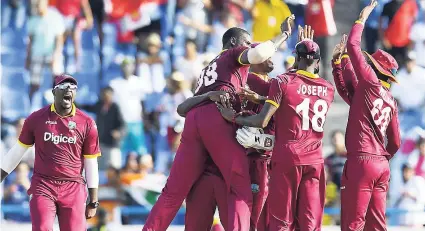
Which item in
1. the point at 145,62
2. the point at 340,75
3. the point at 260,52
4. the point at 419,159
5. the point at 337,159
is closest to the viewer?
the point at 260,52

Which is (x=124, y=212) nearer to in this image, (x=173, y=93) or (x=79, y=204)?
(x=173, y=93)

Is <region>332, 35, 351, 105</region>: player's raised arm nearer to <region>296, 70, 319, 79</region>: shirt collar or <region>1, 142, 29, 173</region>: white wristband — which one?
<region>296, 70, 319, 79</region>: shirt collar

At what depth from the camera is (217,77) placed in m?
9.87

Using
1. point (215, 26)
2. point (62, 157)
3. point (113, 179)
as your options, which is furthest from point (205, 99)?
point (215, 26)

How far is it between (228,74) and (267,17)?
6.61m

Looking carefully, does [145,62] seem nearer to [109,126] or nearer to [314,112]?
Result: [109,126]

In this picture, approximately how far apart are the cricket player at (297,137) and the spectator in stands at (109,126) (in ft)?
21.4

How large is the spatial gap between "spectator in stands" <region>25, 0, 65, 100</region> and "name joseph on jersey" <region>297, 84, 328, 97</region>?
7.66 meters

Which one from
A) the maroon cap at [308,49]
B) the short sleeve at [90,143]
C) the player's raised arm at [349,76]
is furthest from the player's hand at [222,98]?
the short sleeve at [90,143]

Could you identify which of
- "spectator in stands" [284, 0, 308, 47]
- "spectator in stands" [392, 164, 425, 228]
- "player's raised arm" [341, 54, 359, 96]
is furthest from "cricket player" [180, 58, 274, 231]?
"spectator in stands" [284, 0, 308, 47]

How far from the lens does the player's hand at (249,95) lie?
31.5 ft

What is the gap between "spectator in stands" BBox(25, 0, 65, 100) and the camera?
53.7 ft

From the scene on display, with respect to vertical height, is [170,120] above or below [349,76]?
below

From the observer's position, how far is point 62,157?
10477mm
